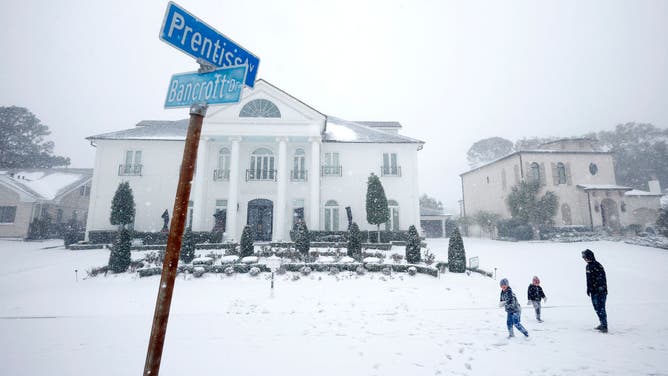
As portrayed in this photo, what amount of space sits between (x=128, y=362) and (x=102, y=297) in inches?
234

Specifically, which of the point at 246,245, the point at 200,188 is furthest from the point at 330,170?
the point at 246,245

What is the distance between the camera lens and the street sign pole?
197 cm

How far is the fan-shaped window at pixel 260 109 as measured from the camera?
2158 cm

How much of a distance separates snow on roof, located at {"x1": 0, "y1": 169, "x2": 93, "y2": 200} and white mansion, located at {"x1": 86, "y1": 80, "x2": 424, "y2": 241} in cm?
1142

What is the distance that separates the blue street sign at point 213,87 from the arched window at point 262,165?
68.7 ft

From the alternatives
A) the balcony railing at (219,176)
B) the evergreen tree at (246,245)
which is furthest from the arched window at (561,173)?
the balcony railing at (219,176)

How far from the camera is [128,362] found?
197 inches

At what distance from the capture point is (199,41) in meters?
2.38

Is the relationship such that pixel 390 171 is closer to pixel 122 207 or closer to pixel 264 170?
pixel 264 170

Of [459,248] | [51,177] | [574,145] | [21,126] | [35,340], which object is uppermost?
[21,126]

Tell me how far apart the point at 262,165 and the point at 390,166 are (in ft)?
33.4

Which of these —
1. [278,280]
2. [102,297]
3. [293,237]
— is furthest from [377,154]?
[102,297]

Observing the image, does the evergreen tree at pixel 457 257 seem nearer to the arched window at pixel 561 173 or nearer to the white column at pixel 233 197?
the white column at pixel 233 197

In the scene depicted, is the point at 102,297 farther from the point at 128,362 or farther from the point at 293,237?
the point at 293,237
